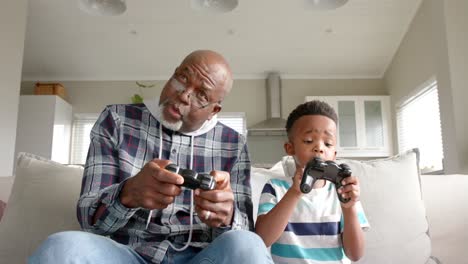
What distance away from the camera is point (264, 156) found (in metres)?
5.09

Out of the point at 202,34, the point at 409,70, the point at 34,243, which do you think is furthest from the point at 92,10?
the point at 409,70

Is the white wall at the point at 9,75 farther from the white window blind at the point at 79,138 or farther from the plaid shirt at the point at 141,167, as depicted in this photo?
the plaid shirt at the point at 141,167

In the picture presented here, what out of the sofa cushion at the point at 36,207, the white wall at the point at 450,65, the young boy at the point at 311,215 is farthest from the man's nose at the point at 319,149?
the white wall at the point at 450,65

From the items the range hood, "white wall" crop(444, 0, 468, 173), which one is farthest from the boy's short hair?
the range hood

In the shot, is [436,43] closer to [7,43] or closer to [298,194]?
[298,194]

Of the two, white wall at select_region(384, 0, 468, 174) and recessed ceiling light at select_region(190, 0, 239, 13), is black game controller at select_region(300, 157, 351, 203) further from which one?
white wall at select_region(384, 0, 468, 174)

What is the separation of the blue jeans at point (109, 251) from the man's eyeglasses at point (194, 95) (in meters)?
0.38

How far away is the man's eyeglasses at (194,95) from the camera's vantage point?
102cm

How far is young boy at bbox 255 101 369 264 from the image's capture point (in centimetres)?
103

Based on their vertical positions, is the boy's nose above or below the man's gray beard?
below

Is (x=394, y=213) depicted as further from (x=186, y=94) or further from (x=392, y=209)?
(x=186, y=94)

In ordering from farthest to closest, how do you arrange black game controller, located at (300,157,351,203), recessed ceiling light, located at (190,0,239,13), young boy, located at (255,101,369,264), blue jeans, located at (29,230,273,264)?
recessed ceiling light, located at (190,0,239,13), young boy, located at (255,101,369,264), black game controller, located at (300,157,351,203), blue jeans, located at (29,230,273,264)

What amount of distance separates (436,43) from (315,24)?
127cm

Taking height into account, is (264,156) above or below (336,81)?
below
